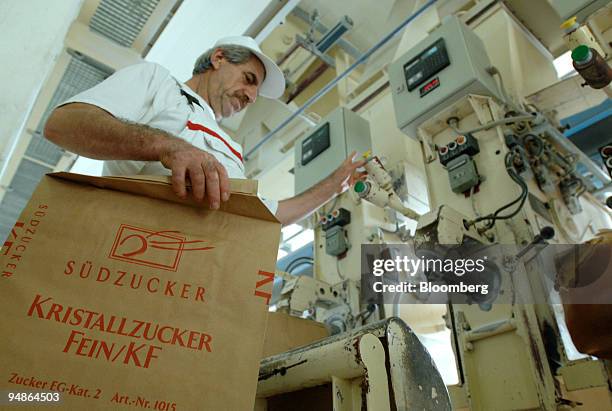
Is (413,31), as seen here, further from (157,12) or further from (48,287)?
(48,287)

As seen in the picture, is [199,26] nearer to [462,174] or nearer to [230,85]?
[230,85]

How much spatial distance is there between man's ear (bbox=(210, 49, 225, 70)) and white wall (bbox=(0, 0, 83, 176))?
1.64 ft

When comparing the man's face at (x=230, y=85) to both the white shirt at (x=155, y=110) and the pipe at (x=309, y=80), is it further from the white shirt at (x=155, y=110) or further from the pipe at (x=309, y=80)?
the pipe at (x=309, y=80)

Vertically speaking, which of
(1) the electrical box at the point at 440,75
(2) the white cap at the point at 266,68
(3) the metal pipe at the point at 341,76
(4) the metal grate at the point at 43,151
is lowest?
(2) the white cap at the point at 266,68

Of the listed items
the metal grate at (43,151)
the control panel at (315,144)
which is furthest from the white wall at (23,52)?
the control panel at (315,144)

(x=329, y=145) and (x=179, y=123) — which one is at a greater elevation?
(x=329, y=145)

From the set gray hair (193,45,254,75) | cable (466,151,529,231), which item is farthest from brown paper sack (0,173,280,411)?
cable (466,151,529,231)

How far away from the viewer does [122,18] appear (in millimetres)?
3098

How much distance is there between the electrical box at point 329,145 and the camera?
10.0 feet

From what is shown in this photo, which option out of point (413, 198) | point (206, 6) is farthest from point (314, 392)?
point (206, 6)

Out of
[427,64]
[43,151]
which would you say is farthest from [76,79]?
[427,64]

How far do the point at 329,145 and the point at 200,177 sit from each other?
2.49 metres

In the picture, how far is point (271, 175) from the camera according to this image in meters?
4.68

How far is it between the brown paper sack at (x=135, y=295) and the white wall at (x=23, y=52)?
692 millimetres
